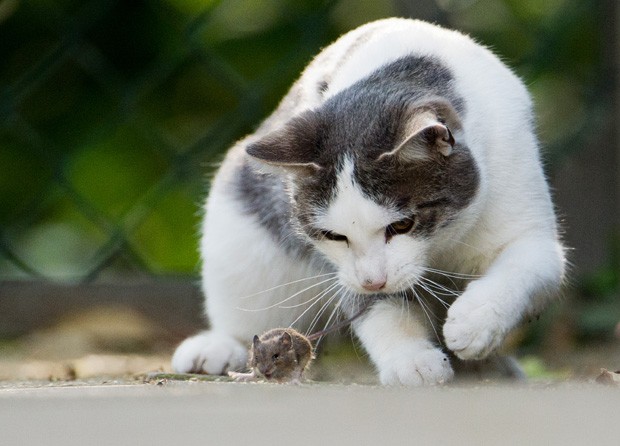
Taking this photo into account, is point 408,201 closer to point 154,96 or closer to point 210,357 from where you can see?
point 210,357

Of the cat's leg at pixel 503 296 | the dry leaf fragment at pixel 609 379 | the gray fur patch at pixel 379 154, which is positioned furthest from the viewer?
the gray fur patch at pixel 379 154

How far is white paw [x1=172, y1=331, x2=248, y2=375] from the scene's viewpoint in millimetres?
2797

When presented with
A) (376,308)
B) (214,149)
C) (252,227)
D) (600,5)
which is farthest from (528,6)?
(376,308)

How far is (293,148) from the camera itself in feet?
7.80

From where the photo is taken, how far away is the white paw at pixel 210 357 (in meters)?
2.80

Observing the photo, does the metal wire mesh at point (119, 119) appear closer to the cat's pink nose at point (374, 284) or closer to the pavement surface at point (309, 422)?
the cat's pink nose at point (374, 284)

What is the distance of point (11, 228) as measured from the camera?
3.89 meters

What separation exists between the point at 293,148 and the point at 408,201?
29 centimetres

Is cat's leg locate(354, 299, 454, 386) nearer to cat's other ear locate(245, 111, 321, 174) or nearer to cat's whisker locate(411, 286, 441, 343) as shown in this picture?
cat's whisker locate(411, 286, 441, 343)

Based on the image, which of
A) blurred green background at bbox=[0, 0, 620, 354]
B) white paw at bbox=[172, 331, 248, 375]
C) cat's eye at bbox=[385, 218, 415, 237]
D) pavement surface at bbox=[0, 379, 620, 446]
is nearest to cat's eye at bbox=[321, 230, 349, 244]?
cat's eye at bbox=[385, 218, 415, 237]

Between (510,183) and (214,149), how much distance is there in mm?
1638

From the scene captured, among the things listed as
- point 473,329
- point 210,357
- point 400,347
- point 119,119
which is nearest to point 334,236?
point 400,347

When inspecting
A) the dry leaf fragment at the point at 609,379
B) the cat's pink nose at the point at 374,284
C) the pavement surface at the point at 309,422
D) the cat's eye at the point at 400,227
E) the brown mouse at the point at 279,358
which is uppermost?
the pavement surface at the point at 309,422

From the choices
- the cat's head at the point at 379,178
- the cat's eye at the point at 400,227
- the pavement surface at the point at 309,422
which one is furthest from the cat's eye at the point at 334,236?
the pavement surface at the point at 309,422
